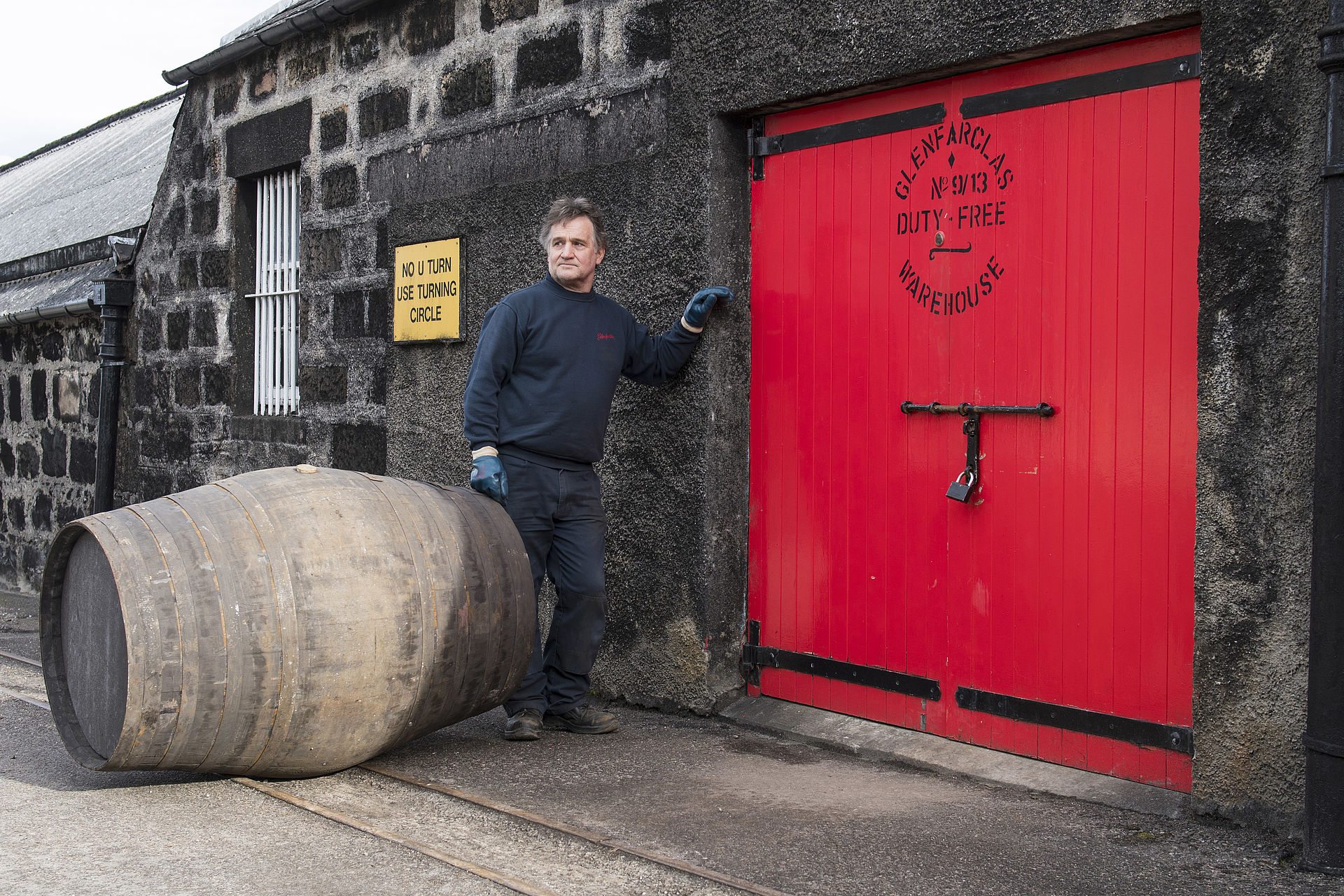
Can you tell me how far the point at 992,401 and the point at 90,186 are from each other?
9.32 metres

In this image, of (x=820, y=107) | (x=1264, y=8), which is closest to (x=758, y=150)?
(x=820, y=107)

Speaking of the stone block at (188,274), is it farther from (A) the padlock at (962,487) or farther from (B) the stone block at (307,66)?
(A) the padlock at (962,487)

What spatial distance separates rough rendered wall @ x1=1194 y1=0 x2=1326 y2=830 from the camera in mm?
3051

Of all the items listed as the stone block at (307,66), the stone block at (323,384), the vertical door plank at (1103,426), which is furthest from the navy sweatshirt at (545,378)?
the stone block at (307,66)

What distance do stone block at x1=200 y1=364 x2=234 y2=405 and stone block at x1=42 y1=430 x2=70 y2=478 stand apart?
176cm

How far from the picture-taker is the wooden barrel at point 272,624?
3260mm

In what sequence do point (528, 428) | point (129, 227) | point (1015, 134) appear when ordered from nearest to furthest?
1. point (1015, 134)
2. point (528, 428)
3. point (129, 227)

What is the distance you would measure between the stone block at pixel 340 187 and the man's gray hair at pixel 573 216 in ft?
6.77

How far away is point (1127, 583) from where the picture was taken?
11.6 feet

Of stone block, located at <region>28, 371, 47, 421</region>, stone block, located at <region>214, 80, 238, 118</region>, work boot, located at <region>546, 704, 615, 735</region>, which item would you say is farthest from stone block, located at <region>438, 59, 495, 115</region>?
stone block, located at <region>28, 371, 47, 421</region>

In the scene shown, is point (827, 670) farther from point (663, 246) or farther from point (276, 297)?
point (276, 297)

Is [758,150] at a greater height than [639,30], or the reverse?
[639,30]

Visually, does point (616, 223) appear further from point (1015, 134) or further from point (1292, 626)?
point (1292, 626)

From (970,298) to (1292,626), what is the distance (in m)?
1.40
